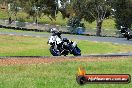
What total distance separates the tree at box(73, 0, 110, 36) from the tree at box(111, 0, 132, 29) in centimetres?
164

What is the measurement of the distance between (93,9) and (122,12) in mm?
5145

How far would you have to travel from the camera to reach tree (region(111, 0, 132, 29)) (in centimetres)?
6994

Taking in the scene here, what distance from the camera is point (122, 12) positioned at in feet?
232

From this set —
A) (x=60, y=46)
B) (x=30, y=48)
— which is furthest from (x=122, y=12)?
(x=60, y=46)

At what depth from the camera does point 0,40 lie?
3812cm

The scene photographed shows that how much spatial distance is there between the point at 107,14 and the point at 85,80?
69.3 m

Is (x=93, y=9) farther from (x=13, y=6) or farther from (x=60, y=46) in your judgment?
(x=60, y=46)

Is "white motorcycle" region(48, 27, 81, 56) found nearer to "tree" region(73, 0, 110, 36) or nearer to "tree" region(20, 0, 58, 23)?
"tree" region(73, 0, 110, 36)

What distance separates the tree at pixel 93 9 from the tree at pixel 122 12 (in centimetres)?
164

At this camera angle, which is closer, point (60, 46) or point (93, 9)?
point (60, 46)

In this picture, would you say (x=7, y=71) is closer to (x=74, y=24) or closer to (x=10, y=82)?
(x=10, y=82)

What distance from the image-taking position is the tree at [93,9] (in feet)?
227

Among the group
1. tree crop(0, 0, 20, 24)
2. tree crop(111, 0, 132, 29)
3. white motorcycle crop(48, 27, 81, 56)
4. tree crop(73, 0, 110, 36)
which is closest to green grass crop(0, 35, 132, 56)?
white motorcycle crop(48, 27, 81, 56)

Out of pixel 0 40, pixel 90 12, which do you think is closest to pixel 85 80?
pixel 0 40
